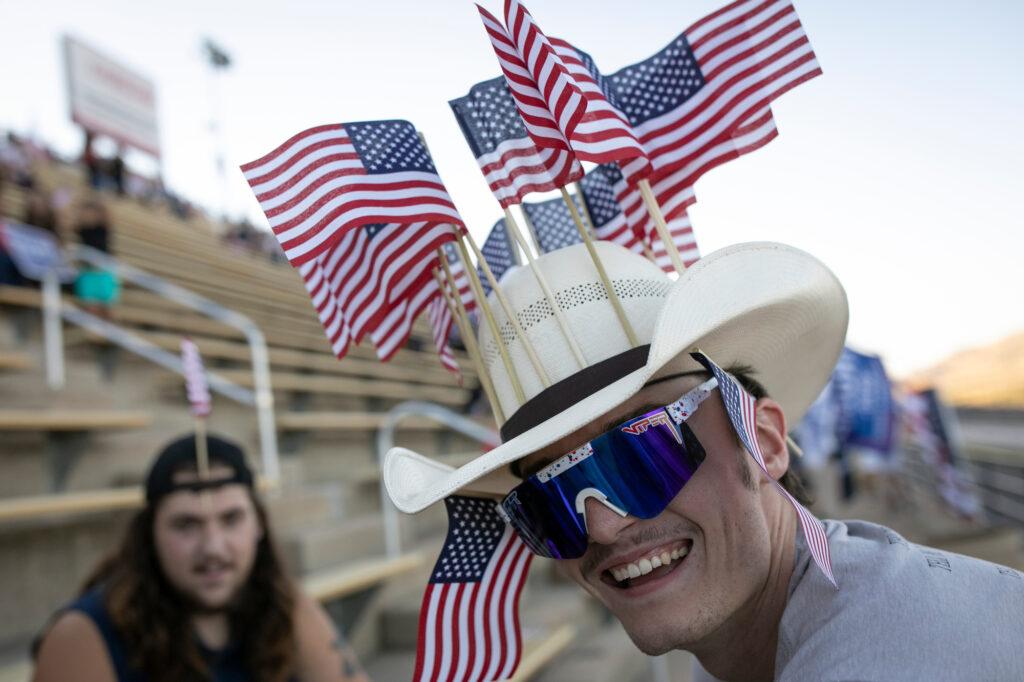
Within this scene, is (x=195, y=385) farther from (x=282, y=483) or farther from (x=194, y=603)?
(x=282, y=483)

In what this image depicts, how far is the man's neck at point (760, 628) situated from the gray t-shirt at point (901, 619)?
0.43 ft

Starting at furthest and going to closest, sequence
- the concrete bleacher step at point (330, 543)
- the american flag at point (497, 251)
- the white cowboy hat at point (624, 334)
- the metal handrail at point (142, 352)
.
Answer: the metal handrail at point (142, 352) < the concrete bleacher step at point (330, 543) < the american flag at point (497, 251) < the white cowboy hat at point (624, 334)

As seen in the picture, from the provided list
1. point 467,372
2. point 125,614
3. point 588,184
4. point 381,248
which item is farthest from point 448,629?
point 467,372

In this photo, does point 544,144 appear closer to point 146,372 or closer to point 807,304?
point 807,304

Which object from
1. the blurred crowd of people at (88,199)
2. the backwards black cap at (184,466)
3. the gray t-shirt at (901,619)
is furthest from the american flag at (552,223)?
the blurred crowd of people at (88,199)

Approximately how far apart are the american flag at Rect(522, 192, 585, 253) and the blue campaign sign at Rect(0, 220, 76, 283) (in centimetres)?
425

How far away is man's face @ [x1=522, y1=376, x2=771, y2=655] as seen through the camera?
4.53 ft

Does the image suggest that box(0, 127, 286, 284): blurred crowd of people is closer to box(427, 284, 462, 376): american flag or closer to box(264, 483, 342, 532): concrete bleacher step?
box(264, 483, 342, 532): concrete bleacher step

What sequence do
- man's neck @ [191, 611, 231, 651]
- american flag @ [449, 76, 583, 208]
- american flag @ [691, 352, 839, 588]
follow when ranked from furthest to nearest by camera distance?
man's neck @ [191, 611, 231, 651], american flag @ [449, 76, 583, 208], american flag @ [691, 352, 839, 588]

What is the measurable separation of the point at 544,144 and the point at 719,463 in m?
0.65

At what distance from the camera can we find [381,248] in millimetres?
1752

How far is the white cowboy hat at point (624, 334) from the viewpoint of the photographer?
1311 mm

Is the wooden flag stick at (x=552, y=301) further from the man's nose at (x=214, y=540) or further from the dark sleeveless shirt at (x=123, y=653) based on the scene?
the dark sleeveless shirt at (x=123, y=653)

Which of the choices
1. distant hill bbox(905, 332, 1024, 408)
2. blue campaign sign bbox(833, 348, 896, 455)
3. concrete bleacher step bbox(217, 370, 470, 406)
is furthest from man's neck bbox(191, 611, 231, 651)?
distant hill bbox(905, 332, 1024, 408)
